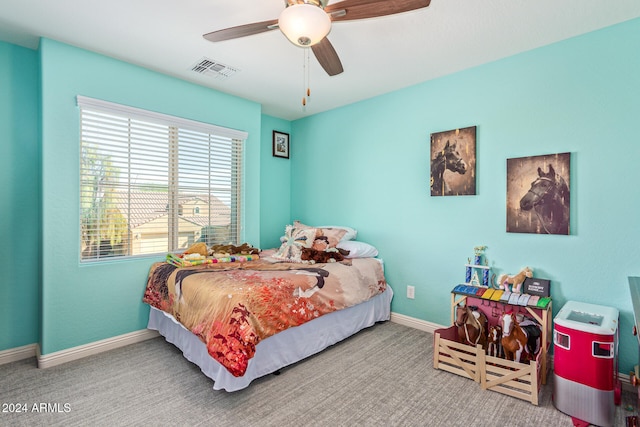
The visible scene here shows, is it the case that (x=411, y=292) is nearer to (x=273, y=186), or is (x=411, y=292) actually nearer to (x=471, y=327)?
(x=471, y=327)

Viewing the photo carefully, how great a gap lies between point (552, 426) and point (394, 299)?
1729 millimetres

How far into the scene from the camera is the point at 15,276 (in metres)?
2.51

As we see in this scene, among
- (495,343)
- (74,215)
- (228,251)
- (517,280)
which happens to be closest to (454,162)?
(517,280)

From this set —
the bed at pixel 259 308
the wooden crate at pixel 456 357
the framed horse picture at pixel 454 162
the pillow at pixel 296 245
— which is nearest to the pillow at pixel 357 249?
the bed at pixel 259 308

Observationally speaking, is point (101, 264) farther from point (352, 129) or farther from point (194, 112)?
point (352, 129)

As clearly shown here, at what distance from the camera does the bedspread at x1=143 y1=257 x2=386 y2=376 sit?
1.93m

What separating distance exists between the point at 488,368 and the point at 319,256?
1.61 meters

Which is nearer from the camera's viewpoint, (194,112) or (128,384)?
(128,384)

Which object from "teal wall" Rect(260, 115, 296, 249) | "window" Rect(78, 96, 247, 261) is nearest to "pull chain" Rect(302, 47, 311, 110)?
"window" Rect(78, 96, 247, 261)

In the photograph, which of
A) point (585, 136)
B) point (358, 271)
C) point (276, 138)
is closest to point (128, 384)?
point (358, 271)

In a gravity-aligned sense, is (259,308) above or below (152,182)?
below

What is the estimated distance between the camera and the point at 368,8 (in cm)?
158

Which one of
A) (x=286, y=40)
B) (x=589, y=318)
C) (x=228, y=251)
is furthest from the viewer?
(x=228, y=251)

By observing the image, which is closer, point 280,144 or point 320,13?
point 320,13
